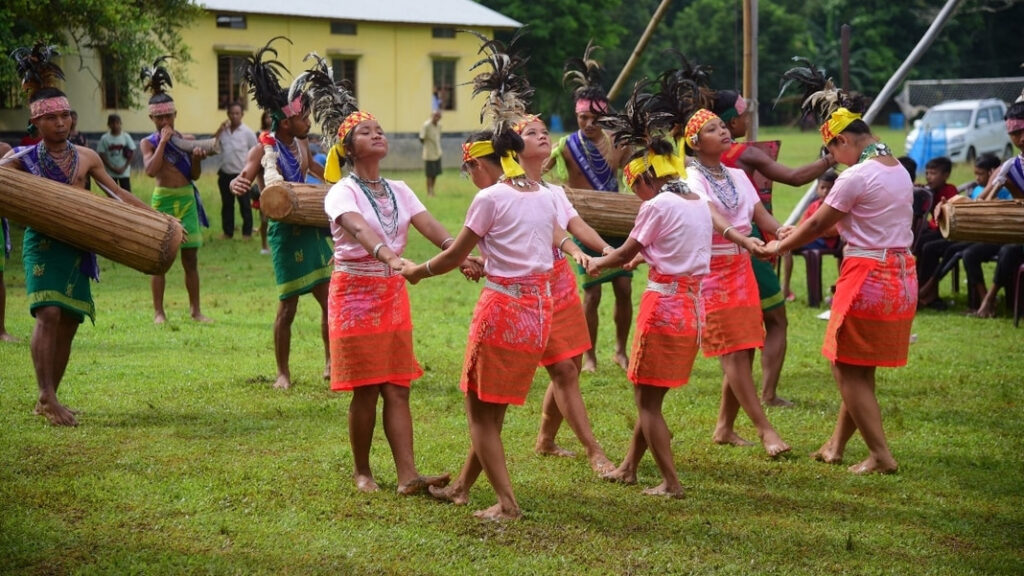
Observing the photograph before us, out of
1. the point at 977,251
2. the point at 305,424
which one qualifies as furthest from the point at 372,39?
the point at 305,424

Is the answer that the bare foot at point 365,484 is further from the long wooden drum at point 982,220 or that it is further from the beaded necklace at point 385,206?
the long wooden drum at point 982,220

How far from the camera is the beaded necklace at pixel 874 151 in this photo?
622 cm

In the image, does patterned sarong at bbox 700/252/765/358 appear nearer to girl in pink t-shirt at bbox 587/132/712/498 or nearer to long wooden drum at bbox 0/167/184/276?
girl in pink t-shirt at bbox 587/132/712/498

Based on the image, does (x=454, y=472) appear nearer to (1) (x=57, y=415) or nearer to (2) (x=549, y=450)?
(2) (x=549, y=450)

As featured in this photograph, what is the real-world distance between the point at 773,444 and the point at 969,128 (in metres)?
Answer: 26.6

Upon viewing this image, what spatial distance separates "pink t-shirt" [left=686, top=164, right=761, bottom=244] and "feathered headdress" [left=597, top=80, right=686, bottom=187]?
520 millimetres

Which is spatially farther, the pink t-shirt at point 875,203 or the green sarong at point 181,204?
the green sarong at point 181,204

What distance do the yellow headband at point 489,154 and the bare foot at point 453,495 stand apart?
157 centimetres

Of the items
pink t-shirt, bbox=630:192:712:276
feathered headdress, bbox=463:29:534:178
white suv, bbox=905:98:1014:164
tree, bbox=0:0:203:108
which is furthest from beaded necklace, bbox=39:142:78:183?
white suv, bbox=905:98:1014:164

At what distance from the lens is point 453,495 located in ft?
18.9

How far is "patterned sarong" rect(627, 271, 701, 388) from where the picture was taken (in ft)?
18.9

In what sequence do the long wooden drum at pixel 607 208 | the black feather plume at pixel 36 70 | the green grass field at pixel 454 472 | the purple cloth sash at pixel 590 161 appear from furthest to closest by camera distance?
the purple cloth sash at pixel 590 161 → the long wooden drum at pixel 607 208 → the black feather plume at pixel 36 70 → the green grass field at pixel 454 472

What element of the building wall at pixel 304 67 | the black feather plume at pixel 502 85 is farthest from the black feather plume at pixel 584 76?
the building wall at pixel 304 67

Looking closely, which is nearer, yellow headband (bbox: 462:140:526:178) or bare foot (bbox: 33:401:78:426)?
yellow headband (bbox: 462:140:526:178)
